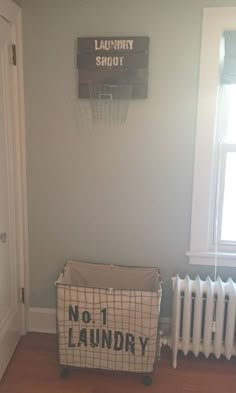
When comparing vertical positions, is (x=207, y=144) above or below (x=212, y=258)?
above

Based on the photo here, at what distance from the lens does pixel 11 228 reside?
89.7 inches

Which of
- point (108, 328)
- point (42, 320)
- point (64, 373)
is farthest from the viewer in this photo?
point (42, 320)

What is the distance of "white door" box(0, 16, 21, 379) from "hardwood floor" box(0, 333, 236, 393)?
0.43 feet

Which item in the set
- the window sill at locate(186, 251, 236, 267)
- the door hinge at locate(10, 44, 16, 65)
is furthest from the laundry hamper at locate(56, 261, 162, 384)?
the door hinge at locate(10, 44, 16, 65)

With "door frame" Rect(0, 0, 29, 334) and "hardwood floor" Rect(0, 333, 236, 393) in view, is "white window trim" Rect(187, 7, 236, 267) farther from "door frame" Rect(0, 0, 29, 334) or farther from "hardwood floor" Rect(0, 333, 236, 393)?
"door frame" Rect(0, 0, 29, 334)

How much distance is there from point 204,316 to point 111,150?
1.18 metres

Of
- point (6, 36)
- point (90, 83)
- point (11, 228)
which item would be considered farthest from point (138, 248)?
point (6, 36)

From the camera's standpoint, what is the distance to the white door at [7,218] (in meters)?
2.06

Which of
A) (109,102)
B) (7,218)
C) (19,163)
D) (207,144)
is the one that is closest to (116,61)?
(109,102)

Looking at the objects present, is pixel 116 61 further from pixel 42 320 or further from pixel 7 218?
pixel 42 320

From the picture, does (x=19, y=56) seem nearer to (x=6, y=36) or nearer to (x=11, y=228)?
(x=6, y=36)

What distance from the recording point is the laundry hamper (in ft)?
6.59

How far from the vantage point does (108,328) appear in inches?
81.2

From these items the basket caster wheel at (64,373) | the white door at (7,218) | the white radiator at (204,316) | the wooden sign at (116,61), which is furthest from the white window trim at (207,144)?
the white door at (7,218)
